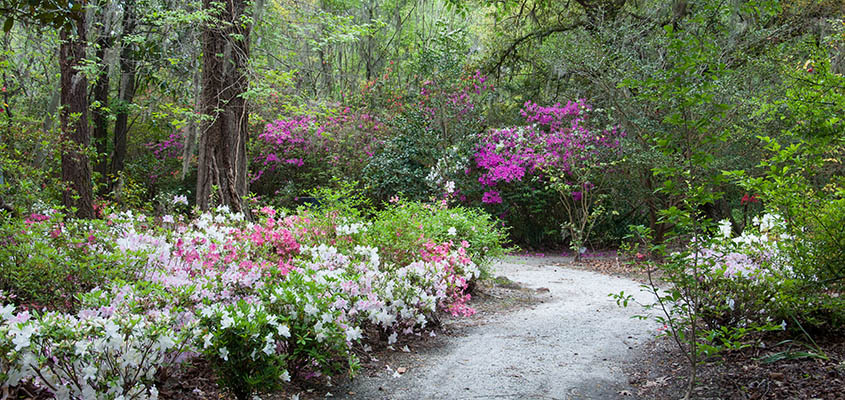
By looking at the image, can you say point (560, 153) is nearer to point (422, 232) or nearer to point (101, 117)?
point (422, 232)

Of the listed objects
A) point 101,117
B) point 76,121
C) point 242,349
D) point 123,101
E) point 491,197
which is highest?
point 123,101

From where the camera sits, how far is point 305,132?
40.3 feet

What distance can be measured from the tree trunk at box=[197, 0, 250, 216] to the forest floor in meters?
2.99

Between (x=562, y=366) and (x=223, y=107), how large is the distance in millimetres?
4539

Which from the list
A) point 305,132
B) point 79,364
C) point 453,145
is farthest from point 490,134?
point 79,364

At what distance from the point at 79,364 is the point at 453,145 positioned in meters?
9.65

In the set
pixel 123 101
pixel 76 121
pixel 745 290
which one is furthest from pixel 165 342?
pixel 123 101

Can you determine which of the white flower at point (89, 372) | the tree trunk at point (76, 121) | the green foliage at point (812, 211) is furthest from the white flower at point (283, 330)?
the tree trunk at point (76, 121)

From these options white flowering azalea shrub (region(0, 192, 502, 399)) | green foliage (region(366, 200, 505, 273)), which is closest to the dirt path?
white flowering azalea shrub (region(0, 192, 502, 399))

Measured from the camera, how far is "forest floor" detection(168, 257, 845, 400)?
9.04 ft

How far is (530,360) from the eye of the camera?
11.7 feet

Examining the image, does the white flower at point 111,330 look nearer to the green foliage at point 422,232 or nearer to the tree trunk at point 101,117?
the green foliage at point 422,232

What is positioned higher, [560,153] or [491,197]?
[560,153]

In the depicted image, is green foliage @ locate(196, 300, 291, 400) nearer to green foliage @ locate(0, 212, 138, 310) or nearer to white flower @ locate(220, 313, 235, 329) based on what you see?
white flower @ locate(220, 313, 235, 329)
